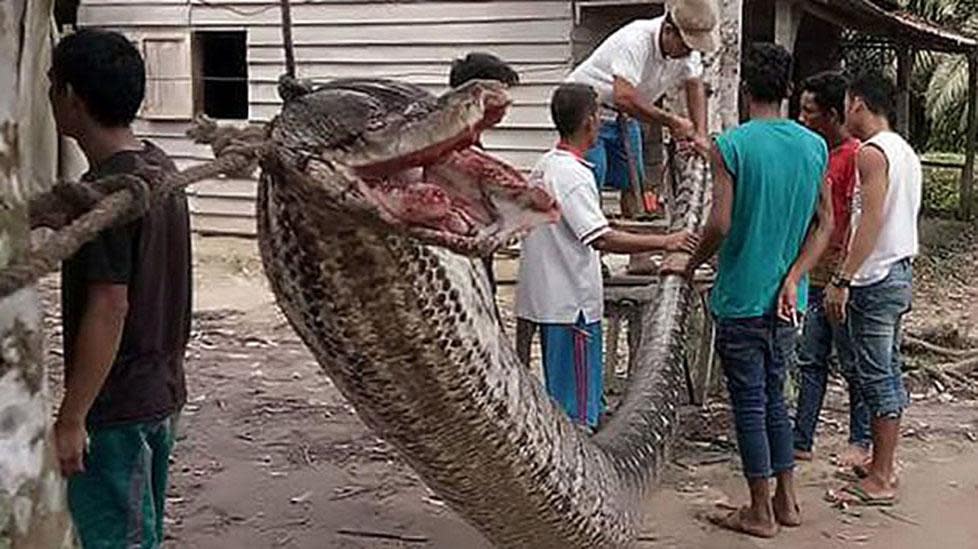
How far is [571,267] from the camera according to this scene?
571 centimetres

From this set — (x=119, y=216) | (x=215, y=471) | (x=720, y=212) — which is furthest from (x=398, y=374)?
(x=215, y=471)

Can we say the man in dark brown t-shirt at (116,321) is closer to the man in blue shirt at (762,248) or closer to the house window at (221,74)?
the man in blue shirt at (762,248)

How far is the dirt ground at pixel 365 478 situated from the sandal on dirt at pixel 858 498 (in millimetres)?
69

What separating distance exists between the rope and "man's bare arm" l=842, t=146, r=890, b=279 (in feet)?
14.6

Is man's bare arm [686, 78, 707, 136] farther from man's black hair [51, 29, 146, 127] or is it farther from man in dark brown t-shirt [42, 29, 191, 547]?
man's black hair [51, 29, 146, 127]

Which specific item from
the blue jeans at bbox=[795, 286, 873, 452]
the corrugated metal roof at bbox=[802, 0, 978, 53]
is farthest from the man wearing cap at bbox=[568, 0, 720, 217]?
the corrugated metal roof at bbox=[802, 0, 978, 53]

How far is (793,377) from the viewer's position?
8094 mm

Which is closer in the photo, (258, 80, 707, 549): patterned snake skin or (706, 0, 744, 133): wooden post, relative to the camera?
(258, 80, 707, 549): patterned snake skin

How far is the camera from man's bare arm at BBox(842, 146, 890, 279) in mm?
6297

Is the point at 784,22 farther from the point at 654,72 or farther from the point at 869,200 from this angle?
the point at 869,200

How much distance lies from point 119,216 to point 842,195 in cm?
552

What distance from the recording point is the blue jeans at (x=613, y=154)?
7293 mm

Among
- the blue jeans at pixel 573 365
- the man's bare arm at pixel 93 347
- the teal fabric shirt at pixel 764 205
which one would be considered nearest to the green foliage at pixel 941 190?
the teal fabric shirt at pixel 764 205

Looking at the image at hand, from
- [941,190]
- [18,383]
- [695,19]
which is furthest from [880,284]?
[941,190]
